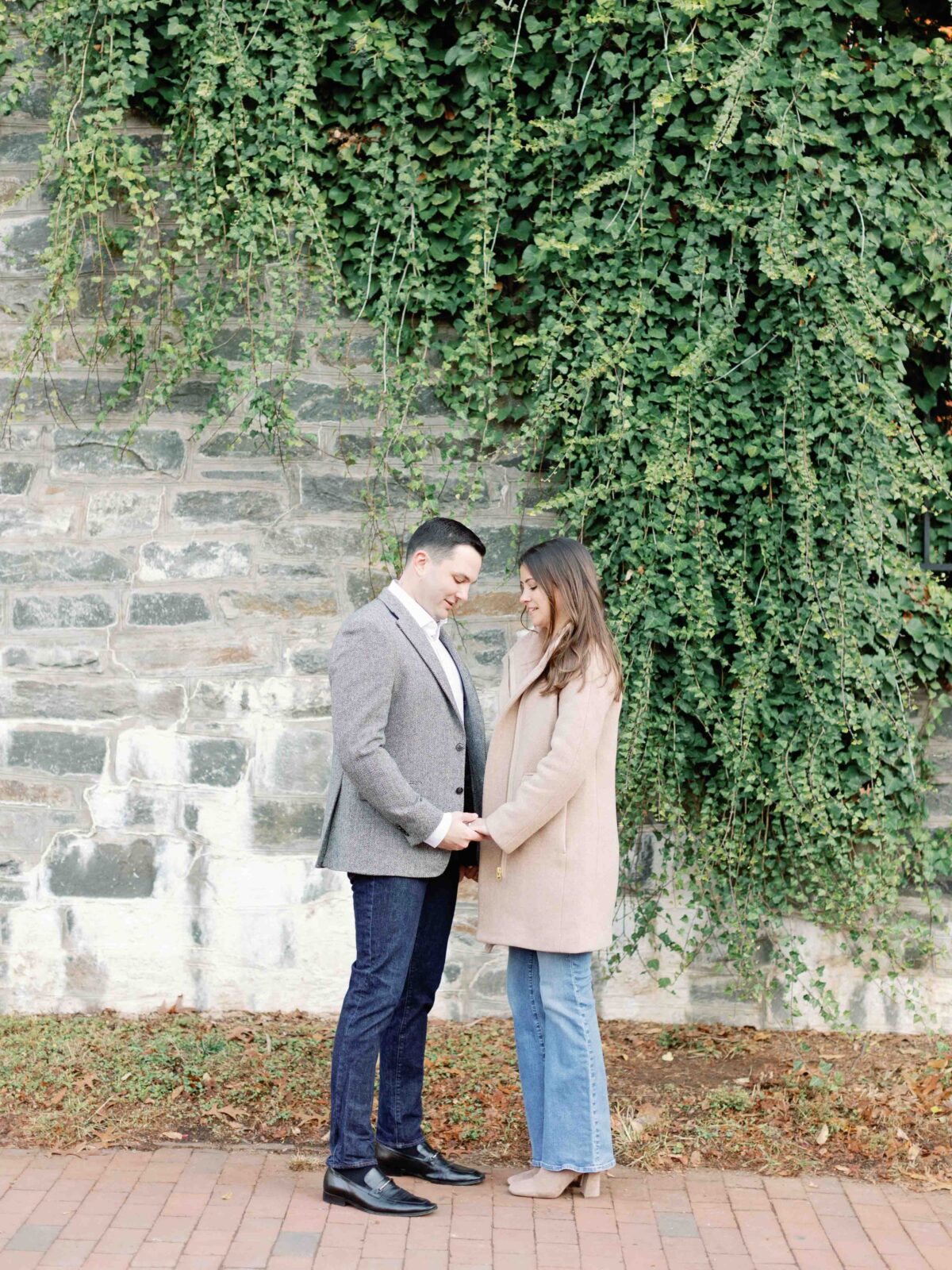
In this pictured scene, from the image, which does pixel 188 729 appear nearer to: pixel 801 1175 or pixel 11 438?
pixel 11 438

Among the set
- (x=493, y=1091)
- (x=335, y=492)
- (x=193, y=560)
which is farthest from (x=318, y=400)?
(x=493, y=1091)

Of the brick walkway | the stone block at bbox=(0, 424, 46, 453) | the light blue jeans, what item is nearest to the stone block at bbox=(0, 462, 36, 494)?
the stone block at bbox=(0, 424, 46, 453)

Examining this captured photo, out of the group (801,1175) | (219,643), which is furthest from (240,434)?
Result: (801,1175)

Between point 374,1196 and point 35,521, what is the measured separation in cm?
292

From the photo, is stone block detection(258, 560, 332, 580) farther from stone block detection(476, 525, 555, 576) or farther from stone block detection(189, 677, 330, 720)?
stone block detection(476, 525, 555, 576)

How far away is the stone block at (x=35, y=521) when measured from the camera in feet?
16.8

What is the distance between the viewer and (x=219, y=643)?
508 centimetres

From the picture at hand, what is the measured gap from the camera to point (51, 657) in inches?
201

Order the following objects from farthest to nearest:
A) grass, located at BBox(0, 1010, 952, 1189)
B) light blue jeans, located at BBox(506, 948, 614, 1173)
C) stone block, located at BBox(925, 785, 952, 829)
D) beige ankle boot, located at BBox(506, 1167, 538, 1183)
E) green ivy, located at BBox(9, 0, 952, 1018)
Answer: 1. stone block, located at BBox(925, 785, 952, 829)
2. green ivy, located at BBox(9, 0, 952, 1018)
3. grass, located at BBox(0, 1010, 952, 1189)
4. beige ankle boot, located at BBox(506, 1167, 538, 1183)
5. light blue jeans, located at BBox(506, 948, 614, 1173)

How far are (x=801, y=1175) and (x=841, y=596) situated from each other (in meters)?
1.93

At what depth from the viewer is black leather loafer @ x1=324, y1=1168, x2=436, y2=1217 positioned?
141 inches

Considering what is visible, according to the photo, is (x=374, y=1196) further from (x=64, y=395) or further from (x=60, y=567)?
(x=64, y=395)

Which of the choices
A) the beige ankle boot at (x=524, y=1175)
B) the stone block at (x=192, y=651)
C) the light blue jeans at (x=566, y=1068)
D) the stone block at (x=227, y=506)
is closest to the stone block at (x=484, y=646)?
the stone block at (x=192, y=651)

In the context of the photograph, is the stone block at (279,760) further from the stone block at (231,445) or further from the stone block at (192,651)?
the stone block at (231,445)
